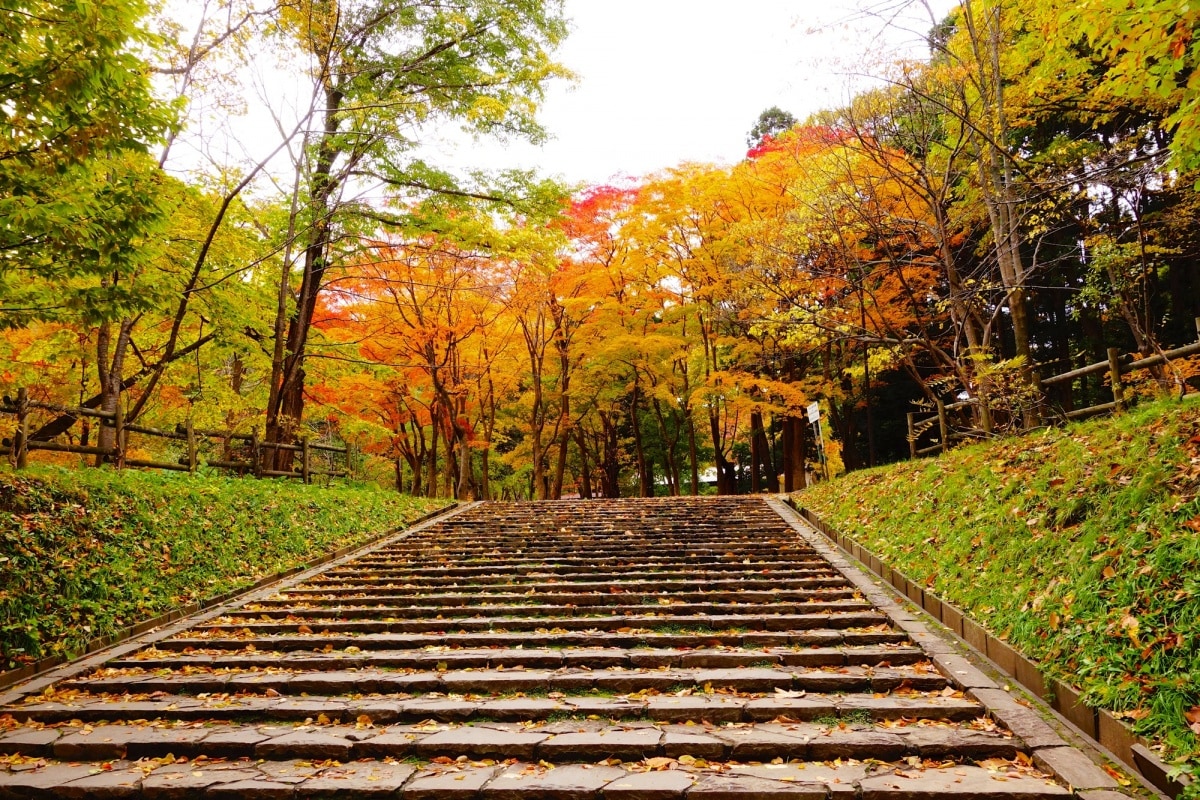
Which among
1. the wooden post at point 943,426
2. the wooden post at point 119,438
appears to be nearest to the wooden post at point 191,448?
the wooden post at point 119,438

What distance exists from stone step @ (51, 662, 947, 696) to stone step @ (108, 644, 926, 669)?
99 mm

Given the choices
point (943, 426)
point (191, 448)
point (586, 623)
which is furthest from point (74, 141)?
point (943, 426)

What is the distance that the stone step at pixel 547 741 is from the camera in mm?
4137

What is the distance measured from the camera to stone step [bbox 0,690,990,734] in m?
4.63

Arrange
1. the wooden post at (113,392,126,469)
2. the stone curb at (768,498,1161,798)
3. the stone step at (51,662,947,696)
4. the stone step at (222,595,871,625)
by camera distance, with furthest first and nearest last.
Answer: the wooden post at (113,392,126,469) < the stone step at (222,595,871,625) < the stone step at (51,662,947,696) < the stone curb at (768,498,1161,798)

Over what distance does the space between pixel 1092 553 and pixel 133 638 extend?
27.9ft

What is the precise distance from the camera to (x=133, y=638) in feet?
22.3

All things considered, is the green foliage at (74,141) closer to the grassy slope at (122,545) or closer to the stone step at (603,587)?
the grassy slope at (122,545)

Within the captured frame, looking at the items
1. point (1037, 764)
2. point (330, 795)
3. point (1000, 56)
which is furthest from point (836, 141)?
point (330, 795)

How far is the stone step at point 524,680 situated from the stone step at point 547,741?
0.57m

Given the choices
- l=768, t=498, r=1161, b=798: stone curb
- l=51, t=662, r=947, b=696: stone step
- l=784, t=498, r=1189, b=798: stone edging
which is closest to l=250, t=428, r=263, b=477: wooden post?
l=51, t=662, r=947, b=696: stone step

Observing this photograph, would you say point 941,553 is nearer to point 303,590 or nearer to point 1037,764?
point 1037,764

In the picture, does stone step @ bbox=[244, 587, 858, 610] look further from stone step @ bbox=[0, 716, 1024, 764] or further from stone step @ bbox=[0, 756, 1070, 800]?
stone step @ bbox=[0, 756, 1070, 800]

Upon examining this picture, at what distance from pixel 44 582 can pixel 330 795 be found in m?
4.33
